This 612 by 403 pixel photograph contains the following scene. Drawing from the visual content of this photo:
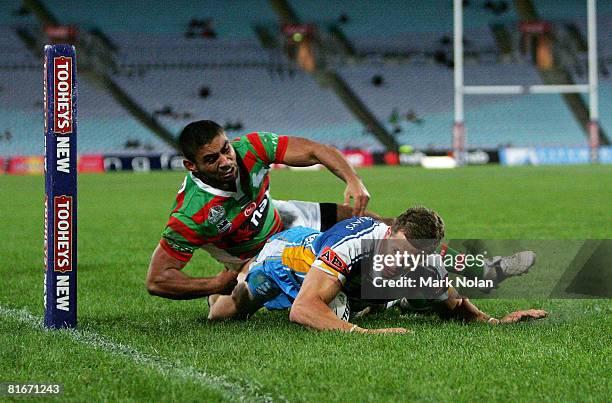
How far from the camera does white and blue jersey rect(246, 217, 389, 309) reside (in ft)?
17.6

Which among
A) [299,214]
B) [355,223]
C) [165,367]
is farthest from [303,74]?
[165,367]

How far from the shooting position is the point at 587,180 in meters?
24.5

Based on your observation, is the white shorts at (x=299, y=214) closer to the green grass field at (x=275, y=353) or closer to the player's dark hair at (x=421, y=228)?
the green grass field at (x=275, y=353)

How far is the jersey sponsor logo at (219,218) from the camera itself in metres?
5.96

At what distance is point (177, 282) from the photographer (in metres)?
5.79

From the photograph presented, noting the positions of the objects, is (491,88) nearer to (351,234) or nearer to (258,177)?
(258,177)

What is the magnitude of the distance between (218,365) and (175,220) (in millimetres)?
1592

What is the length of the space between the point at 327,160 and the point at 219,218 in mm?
714

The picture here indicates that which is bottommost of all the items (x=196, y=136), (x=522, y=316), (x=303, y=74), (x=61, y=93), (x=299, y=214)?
(x=303, y=74)

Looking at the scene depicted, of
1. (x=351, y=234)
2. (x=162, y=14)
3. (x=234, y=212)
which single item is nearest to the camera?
(x=351, y=234)

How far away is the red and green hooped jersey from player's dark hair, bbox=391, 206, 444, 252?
4.00ft

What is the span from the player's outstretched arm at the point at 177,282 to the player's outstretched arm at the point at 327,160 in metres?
0.82

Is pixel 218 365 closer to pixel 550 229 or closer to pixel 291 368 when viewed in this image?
pixel 291 368

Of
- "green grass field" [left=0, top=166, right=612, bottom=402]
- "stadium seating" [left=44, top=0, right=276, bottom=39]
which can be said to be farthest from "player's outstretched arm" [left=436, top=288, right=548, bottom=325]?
"stadium seating" [left=44, top=0, right=276, bottom=39]
